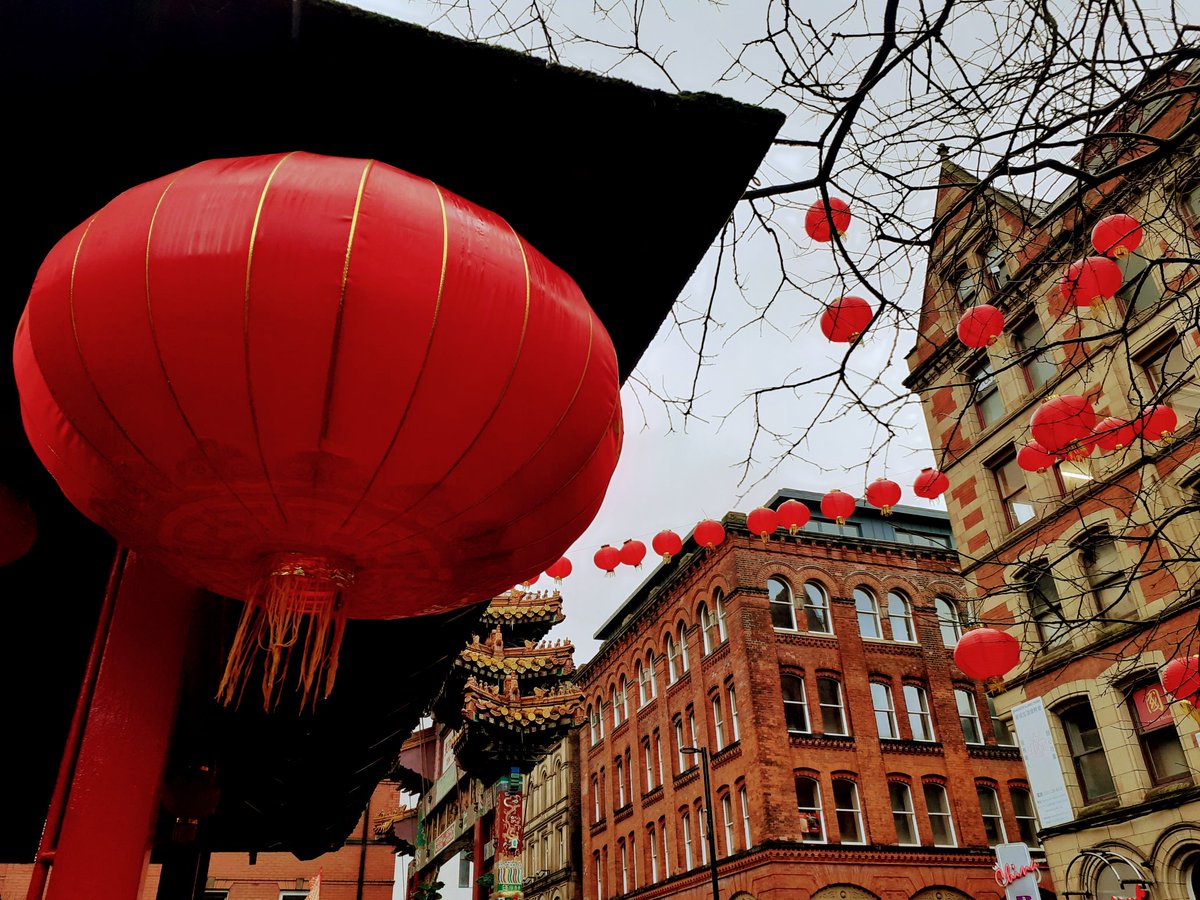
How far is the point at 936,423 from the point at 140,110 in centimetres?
2134

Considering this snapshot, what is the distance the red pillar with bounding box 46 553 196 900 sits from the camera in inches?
110

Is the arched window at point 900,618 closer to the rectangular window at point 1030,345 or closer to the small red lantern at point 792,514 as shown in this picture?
the rectangular window at point 1030,345

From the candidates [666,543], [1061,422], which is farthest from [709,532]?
[1061,422]

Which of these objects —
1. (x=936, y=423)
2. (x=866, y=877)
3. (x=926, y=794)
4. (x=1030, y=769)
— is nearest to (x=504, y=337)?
(x=1030, y=769)

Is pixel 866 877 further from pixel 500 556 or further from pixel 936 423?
pixel 500 556

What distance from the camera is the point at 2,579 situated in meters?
4.38

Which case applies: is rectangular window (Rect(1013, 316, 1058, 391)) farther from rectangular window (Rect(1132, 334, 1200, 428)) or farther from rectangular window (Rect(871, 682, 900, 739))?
rectangular window (Rect(871, 682, 900, 739))

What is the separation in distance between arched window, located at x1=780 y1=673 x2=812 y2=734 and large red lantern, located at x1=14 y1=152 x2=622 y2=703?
2549 cm

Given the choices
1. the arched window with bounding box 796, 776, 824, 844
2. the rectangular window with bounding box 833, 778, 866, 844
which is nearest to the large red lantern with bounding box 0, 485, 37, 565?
the arched window with bounding box 796, 776, 824, 844

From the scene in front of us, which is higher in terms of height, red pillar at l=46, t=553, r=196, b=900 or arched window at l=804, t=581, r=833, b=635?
arched window at l=804, t=581, r=833, b=635

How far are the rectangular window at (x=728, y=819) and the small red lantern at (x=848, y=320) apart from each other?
937 inches

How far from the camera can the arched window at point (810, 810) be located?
78.4 feet

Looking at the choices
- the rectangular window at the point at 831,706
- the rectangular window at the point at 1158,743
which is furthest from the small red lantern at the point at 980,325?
the rectangular window at the point at 831,706

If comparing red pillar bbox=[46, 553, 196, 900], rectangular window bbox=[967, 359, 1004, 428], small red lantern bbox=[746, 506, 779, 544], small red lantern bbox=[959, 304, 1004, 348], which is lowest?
red pillar bbox=[46, 553, 196, 900]
